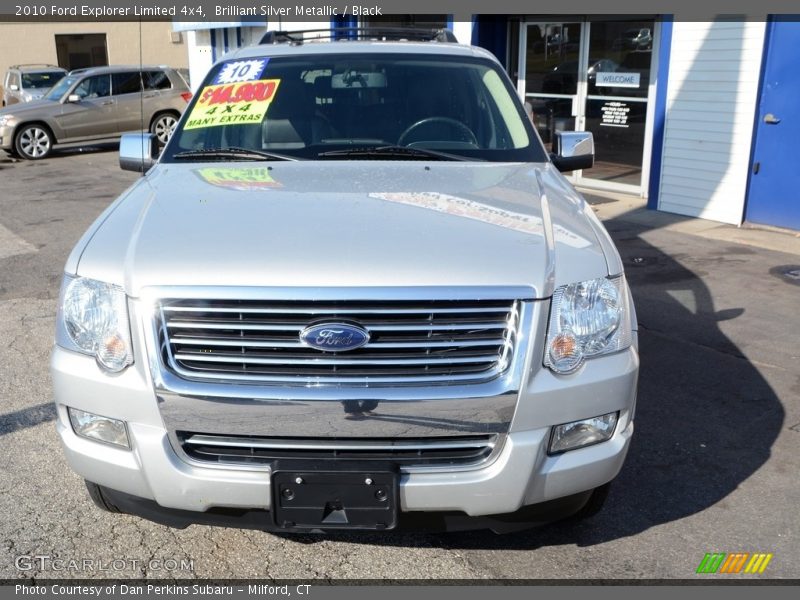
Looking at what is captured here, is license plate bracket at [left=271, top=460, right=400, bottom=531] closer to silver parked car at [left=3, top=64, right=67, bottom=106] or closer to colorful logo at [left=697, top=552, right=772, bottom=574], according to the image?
colorful logo at [left=697, top=552, right=772, bottom=574]

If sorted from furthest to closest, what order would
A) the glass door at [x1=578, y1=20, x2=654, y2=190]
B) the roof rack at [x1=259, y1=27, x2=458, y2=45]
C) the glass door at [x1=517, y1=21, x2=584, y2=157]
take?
1. the glass door at [x1=517, y1=21, x2=584, y2=157]
2. the glass door at [x1=578, y1=20, x2=654, y2=190]
3. the roof rack at [x1=259, y1=27, x2=458, y2=45]

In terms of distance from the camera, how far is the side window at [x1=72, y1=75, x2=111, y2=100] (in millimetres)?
17406

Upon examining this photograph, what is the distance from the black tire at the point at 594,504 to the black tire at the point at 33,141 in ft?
53.6

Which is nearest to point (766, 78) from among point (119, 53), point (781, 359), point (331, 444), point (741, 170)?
point (741, 170)

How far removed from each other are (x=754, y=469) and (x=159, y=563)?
2694 mm

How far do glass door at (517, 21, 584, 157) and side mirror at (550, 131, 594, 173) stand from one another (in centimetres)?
746

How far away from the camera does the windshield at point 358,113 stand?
4.20 meters

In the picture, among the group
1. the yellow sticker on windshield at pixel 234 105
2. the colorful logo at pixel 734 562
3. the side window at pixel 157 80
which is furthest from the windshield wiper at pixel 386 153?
the side window at pixel 157 80

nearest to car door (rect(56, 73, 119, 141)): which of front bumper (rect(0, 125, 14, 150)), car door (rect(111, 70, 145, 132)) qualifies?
car door (rect(111, 70, 145, 132))

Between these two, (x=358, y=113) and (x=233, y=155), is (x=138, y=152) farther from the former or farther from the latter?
(x=358, y=113)

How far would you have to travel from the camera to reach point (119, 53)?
108 ft

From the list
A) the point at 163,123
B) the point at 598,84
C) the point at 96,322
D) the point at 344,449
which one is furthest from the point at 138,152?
the point at 163,123

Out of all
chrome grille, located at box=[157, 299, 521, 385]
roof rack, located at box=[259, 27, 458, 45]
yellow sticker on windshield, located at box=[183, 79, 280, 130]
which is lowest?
chrome grille, located at box=[157, 299, 521, 385]

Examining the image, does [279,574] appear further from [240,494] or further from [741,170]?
[741,170]
